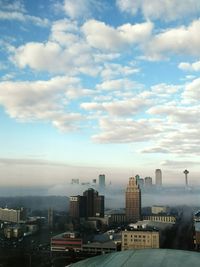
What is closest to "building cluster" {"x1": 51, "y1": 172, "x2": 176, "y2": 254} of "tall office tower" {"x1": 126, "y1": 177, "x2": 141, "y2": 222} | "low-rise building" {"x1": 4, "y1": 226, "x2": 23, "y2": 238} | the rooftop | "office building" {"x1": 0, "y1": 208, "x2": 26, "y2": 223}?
"tall office tower" {"x1": 126, "y1": 177, "x2": 141, "y2": 222}

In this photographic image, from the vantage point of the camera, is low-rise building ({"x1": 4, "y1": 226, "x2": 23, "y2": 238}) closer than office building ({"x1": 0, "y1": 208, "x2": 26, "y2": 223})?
Yes

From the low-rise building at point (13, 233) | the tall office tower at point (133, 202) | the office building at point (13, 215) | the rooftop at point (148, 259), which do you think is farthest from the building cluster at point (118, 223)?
the rooftop at point (148, 259)

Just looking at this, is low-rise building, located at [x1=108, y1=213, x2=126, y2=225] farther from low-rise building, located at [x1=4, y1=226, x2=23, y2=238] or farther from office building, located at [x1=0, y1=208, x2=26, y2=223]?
low-rise building, located at [x1=4, y1=226, x2=23, y2=238]

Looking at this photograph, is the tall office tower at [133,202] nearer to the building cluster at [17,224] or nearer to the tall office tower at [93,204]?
the tall office tower at [93,204]

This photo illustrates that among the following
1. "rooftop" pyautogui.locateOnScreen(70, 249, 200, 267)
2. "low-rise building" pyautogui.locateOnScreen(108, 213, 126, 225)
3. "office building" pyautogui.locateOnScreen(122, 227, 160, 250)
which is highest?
"rooftop" pyautogui.locateOnScreen(70, 249, 200, 267)

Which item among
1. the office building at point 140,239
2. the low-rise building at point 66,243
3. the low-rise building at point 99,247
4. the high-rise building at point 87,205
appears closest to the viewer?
the low-rise building at point 99,247

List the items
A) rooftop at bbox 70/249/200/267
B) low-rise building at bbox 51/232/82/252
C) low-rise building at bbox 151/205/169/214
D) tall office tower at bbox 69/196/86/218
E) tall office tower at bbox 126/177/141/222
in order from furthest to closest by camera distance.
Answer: low-rise building at bbox 151/205/169/214 < tall office tower at bbox 126/177/141/222 < tall office tower at bbox 69/196/86/218 < low-rise building at bbox 51/232/82/252 < rooftop at bbox 70/249/200/267

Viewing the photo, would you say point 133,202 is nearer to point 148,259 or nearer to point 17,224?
point 17,224
